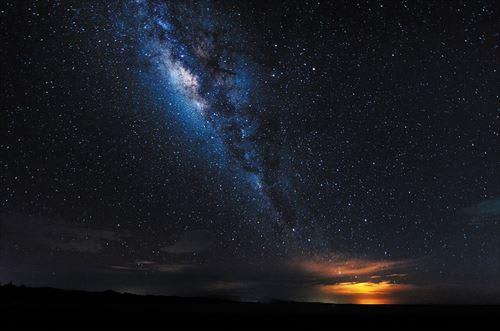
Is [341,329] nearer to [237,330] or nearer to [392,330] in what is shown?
[392,330]

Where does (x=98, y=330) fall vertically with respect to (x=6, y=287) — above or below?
below

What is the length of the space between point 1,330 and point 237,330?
9.11 meters

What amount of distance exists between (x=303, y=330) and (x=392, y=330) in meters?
4.71

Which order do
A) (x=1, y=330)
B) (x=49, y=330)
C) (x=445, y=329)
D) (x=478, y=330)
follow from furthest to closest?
(x=445, y=329)
(x=478, y=330)
(x=49, y=330)
(x=1, y=330)

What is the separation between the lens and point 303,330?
1577cm

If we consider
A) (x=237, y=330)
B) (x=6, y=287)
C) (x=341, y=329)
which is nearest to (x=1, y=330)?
(x=237, y=330)

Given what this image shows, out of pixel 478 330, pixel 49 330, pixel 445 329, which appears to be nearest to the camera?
pixel 49 330

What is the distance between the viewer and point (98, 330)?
13797mm

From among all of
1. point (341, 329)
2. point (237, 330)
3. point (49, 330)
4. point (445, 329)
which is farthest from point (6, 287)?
point (445, 329)

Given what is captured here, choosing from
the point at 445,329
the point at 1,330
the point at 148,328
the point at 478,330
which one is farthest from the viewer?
the point at 445,329

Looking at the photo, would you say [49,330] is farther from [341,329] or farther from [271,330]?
[341,329]

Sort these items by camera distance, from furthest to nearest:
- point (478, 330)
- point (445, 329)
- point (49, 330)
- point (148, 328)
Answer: point (445, 329) < point (478, 330) < point (148, 328) < point (49, 330)

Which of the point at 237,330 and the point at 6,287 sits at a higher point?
the point at 6,287

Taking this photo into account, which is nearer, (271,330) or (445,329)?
(271,330)
